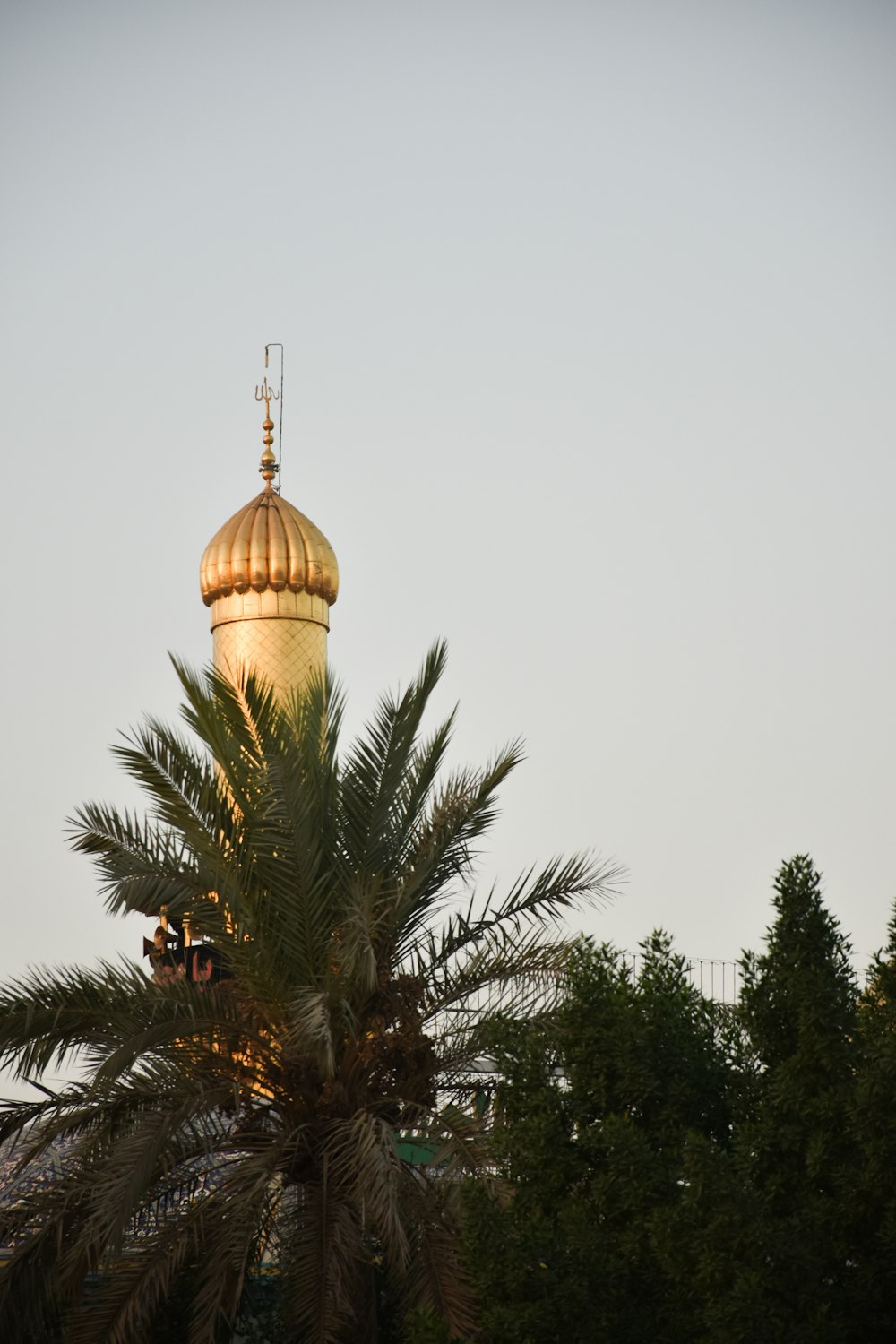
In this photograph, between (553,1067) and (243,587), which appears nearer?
(553,1067)

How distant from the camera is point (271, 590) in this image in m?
15.7

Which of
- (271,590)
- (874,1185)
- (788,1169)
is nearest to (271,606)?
(271,590)

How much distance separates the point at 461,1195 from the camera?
9430mm

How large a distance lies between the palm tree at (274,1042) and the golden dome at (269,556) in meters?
4.45

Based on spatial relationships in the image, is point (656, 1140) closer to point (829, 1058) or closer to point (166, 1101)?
point (829, 1058)

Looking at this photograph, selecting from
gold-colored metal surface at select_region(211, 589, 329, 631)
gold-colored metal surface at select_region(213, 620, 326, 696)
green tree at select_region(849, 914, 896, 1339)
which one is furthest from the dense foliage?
gold-colored metal surface at select_region(211, 589, 329, 631)

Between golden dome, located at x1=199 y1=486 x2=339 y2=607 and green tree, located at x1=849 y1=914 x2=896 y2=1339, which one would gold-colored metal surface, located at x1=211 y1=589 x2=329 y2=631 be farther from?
green tree, located at x1=849 y1=914 x2=896 y2=1339

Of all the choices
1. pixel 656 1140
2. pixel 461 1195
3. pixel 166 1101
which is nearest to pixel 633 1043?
pixel 656 1140

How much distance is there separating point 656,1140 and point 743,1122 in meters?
0.45

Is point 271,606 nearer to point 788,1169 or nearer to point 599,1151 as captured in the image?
point 599,1151

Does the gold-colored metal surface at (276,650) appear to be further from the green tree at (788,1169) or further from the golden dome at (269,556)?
the green tree at (788,1169)

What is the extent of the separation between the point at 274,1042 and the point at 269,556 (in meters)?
6.14

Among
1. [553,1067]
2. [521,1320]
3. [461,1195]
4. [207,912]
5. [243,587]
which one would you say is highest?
[243,587]

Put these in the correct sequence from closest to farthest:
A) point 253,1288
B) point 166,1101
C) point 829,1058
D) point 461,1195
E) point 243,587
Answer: point 829,1058 → point 461,1195 → point 166,1101 → point 253,1288 → point 243,587
